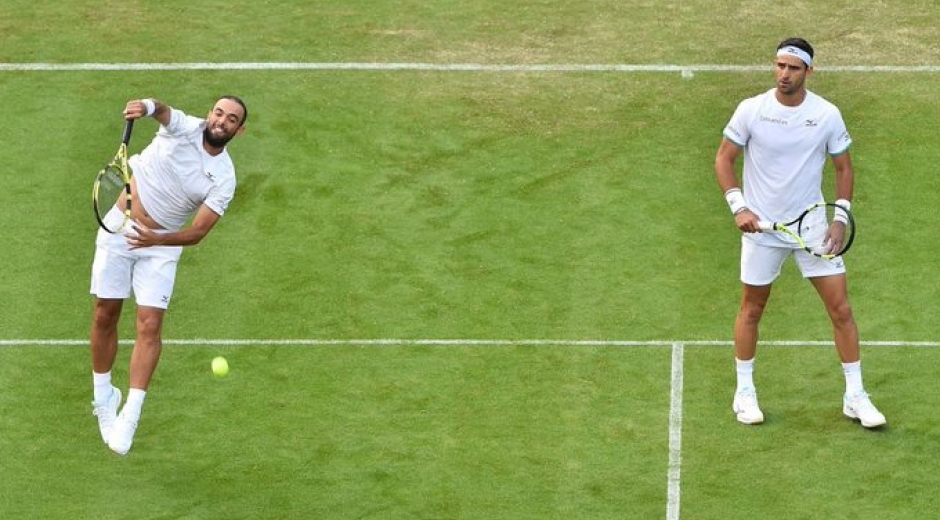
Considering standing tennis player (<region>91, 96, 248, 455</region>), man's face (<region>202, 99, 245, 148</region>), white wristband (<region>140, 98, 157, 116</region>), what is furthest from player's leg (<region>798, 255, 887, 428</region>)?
white wristband (<region>140, 98, 157, 116</region>)

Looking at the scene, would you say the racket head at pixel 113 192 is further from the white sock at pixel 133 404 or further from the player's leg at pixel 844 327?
the player's leg at pixel 844 327

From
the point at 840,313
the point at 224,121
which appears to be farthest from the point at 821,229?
the point at 224,121

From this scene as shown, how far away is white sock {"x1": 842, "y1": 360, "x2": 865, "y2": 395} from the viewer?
16.8 meters

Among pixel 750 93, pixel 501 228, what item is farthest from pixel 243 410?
pixel 750 93

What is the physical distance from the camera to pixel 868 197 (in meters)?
20.2

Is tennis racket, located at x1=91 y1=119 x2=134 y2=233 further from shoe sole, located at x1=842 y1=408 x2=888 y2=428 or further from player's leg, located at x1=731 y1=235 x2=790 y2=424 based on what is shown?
shoe sole, located at x1=842 y1=408 x2=888 y2=428

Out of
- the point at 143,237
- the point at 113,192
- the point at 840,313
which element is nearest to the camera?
the point at 143,237

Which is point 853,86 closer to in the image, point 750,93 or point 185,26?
point 750,93

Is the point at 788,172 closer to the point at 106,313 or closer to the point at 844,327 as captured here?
the point at 844,327

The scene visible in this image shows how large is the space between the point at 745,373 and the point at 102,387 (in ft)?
15.3

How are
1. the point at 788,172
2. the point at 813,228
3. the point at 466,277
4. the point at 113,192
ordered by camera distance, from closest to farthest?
the point at 788,172, the point at 813,228, the point at 113,192, the point at 466,277

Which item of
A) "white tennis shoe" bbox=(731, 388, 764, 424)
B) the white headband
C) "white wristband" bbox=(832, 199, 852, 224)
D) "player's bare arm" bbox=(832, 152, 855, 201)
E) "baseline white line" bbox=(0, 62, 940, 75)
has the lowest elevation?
"baseline white line" bbox=(0, 62, 940, 75)

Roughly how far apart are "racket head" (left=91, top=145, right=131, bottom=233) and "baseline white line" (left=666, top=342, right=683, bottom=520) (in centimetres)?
421

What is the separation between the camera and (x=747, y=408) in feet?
55.9
